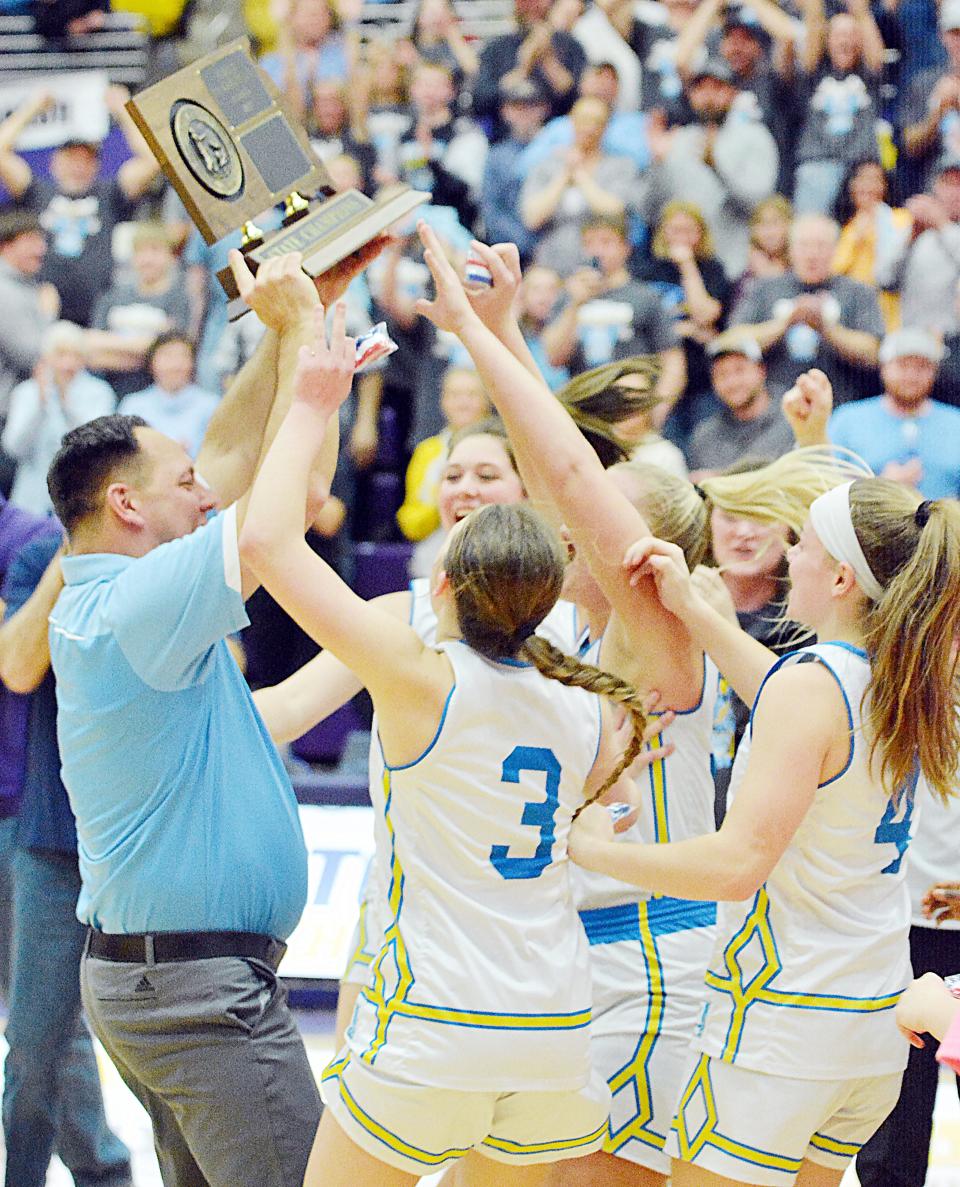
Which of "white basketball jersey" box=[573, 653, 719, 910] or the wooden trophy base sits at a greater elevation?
the wooden trophy base

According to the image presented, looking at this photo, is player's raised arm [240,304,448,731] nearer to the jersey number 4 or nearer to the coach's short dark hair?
the coach's short dark hair

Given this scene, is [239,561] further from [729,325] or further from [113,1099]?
[729,325]

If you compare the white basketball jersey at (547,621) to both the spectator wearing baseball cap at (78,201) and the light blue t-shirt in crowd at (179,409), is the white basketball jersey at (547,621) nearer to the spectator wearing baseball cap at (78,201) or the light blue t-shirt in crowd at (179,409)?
the light blue t-shirt in crowd at (179,409)

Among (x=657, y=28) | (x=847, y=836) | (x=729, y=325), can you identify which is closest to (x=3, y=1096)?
(x=847, y=836)

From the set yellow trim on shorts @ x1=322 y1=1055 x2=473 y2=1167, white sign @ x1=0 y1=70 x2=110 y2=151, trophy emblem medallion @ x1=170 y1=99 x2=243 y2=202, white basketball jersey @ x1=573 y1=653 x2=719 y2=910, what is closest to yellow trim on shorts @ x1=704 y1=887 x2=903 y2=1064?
white basketball jersey @ x1=573 y1=653 x2=719 y2=910

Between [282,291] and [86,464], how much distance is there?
482 millimetres

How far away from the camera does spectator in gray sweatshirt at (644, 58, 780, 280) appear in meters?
7.96

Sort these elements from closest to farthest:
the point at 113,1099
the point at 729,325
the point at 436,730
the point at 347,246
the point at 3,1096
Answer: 1. the point at 436,730
2. the point at 347,246
3. the point at 3,1096
4. the point at 113,1099
5. the point at 729,325

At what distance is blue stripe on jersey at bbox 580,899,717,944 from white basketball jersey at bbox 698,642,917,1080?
0.72ft

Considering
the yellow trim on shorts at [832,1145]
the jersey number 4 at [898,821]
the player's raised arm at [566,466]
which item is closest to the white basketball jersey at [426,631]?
the player's raised arm at [566,466]

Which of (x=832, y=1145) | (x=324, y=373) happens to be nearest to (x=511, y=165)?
(x=324, y=373)

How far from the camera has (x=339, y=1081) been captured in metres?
2.27

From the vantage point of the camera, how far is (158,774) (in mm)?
2586

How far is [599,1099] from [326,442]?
1.29 metres
